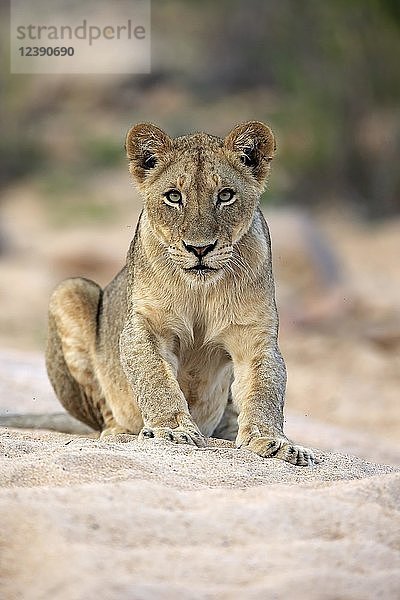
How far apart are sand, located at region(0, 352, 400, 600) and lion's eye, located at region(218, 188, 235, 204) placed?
4.20 ft

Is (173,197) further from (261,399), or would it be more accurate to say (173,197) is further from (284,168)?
(284,168)

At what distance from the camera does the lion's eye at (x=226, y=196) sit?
16.5 feet

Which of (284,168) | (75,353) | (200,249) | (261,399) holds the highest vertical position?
(284,168)

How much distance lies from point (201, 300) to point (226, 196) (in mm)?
476

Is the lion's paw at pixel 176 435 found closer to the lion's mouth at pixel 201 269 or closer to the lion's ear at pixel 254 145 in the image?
the lion's mouth at pixel 201 269

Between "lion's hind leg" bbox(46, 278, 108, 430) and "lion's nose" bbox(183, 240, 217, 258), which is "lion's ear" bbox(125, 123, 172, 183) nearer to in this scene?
"lion's nose" bbox(183, 240, 217, 258)

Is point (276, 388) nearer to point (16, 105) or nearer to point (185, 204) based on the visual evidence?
point (185, 204)

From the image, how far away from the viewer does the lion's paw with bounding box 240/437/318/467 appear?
4.54 meters

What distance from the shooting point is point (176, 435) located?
15.3 ft

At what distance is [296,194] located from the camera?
20.4 meters

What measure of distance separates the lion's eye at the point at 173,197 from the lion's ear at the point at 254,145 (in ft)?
1.28

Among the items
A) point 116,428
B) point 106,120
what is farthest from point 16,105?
point 116,428

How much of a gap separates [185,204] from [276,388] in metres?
0.90

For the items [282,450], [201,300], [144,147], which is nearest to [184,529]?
[282,450]
